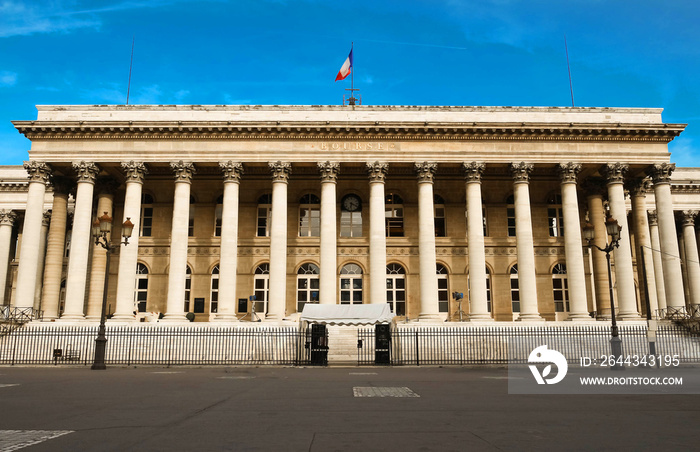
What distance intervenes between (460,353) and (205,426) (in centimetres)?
1843

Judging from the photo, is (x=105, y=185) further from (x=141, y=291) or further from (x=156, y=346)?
(x=156, y=346)

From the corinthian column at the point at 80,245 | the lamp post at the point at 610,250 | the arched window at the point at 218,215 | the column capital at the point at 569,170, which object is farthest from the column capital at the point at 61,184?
the column capital at the point at 569,170

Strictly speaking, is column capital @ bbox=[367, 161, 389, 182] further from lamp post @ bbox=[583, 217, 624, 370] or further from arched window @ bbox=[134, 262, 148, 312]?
arched window @ bbox=[134, 262, 148, 312]

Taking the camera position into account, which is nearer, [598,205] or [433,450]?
[433,450]

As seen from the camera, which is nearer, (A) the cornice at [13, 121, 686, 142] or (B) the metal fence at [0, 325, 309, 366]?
(B) the metal fence at [0, 325, 309, 366]

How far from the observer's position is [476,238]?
30.2m

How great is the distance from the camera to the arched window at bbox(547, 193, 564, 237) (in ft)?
119

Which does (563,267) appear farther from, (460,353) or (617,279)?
(460,353)

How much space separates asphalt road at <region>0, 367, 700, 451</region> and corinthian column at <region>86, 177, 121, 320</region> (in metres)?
20.1

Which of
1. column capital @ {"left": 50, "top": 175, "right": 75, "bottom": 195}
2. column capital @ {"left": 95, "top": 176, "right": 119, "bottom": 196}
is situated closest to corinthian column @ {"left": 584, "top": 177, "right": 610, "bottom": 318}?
column capital @ {"left": 95, "top": 176, "right": 119, "bottom": 196}

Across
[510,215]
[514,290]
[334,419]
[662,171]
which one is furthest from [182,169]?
[662,171]

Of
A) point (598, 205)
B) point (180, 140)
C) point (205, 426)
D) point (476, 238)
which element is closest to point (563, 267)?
point (598, 205)

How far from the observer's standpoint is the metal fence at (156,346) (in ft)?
75.7

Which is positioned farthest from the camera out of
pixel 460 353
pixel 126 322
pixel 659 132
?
pixel 659 132
